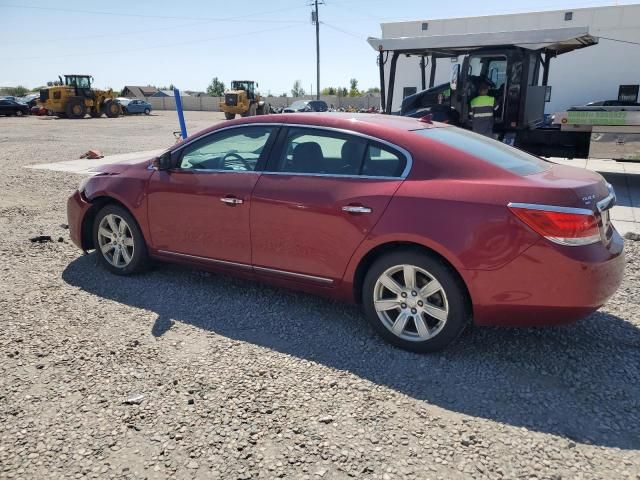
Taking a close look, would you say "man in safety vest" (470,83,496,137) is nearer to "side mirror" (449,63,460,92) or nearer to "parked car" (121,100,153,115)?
"side mirror" (449,63,460,92)

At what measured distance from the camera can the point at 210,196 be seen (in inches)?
164

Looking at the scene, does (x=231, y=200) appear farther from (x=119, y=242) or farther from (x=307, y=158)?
(x=119, y=242)

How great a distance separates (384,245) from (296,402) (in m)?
1.18

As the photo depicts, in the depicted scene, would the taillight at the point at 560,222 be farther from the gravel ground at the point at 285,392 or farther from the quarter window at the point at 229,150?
the quarter window at the point at 229,150

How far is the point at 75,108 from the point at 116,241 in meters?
34.6

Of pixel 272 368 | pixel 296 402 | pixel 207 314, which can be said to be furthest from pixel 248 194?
pixel 296 402

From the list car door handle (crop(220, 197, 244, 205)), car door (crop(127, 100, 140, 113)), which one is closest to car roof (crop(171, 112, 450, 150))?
car door handle (crop(220, 197, 244, 205))

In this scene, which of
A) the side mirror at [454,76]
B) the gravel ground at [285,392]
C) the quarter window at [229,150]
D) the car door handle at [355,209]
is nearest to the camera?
the gravel ground at [285,392]

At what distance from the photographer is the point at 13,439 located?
2.58 metres

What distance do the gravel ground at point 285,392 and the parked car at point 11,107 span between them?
129 ft

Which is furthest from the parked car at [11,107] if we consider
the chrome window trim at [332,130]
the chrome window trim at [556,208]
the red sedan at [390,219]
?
the chrome window trim at [556,208]

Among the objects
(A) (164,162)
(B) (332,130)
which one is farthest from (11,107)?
(B) (332,130)

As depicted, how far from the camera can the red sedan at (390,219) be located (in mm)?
3016

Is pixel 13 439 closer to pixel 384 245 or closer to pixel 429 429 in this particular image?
pixel 429 429
